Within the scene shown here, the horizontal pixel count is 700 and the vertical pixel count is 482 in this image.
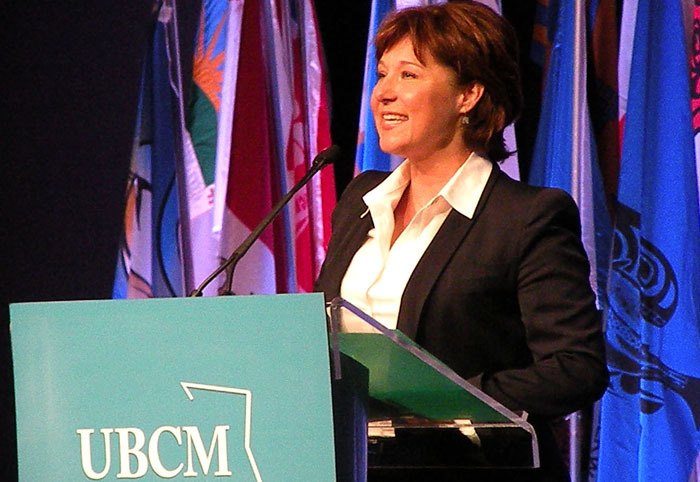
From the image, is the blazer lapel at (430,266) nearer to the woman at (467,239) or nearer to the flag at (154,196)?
the woman at (467,239)

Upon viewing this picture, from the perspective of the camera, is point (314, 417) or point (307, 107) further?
point (307, 107)

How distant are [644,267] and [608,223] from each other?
158 mm

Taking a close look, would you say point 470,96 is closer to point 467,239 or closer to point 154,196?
point 467,239

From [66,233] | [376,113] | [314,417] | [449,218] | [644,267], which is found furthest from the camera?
[66,233]

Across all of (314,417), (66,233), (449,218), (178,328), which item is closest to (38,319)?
(178,328)

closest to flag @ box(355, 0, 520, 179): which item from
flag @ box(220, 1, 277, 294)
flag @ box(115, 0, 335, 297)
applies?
flag @ box(115, 0, 335, 297)

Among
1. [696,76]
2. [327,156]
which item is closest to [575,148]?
[696,76]

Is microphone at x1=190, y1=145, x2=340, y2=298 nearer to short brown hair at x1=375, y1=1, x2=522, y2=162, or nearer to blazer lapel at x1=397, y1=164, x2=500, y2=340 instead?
blazer lapel at x1=397, y1=164, x2=500, y2=340

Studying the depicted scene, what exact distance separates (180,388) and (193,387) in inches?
0.6

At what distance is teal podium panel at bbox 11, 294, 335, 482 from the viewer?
120cm

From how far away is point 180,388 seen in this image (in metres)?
1.22

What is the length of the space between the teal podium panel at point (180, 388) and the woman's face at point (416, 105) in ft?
2.80

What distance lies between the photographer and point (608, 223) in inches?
103

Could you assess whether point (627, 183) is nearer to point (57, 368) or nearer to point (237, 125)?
point (237, 125)
